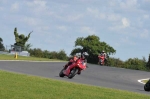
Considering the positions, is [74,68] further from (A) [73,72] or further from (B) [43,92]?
(B) [43,92]

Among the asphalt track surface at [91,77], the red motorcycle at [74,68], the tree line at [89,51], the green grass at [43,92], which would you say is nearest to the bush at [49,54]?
the tree line at [89,51]

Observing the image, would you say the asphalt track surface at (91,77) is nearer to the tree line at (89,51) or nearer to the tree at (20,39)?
the tree line at (89,51)

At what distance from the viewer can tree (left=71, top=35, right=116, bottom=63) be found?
232 ft

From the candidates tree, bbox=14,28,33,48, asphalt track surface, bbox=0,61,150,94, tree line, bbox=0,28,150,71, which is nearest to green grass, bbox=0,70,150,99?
asphalt track surface, bbox=0,61,150,94

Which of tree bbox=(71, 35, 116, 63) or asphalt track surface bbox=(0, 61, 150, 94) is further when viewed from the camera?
tree bbox=(71, 35, 116, 63)

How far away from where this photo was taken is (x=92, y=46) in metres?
71.8

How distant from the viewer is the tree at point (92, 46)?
70.8 metres

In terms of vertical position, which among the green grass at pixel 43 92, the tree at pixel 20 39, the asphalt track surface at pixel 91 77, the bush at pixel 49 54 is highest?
the tree at pixel 20 39

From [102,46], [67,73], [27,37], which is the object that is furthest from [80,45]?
[67,73]

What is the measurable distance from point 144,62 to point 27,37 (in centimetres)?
1826

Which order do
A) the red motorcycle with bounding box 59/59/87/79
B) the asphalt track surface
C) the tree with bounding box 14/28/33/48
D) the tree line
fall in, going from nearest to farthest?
the asphalt track surface → the red motorcycle with bounding box 59/59/87/79 → the tree line → the tree with bounding box 14/28/33/48

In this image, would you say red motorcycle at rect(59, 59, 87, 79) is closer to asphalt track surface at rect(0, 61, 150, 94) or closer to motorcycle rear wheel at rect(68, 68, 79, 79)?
motorcycle rear wheel at rect(68, 68, 79, 79)

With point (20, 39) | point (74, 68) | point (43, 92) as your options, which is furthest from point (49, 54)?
point (43, 92)

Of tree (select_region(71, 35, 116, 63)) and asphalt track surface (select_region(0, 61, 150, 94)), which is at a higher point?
tree (select_region(71, 35, 116, 63))
